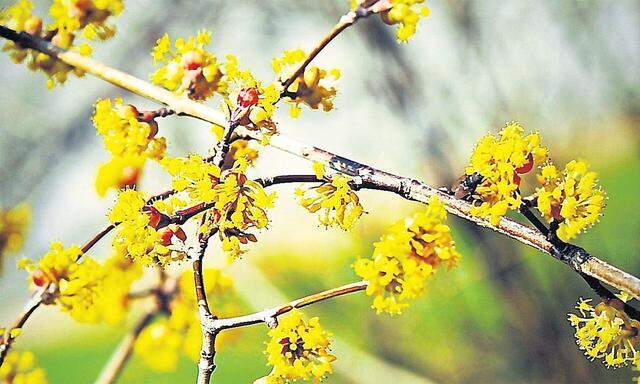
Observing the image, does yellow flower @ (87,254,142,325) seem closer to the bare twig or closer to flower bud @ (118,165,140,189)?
flower bud @ (118,165,140,189)

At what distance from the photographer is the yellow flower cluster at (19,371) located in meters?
0.43

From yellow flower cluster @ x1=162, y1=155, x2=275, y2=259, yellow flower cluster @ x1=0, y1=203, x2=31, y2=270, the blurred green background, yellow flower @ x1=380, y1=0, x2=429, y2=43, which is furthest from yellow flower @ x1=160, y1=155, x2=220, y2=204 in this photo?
the blurred green background

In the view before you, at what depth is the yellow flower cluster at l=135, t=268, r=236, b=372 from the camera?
1.72 feet

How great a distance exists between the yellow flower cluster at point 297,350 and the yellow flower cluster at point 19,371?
0.20 meters

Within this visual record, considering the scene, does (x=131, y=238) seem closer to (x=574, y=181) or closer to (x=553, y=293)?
(x=574, y=181)

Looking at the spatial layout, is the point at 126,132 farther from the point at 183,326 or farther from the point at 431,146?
the point at 431,146

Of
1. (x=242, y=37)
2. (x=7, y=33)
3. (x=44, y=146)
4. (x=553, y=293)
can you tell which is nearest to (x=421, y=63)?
(x=242, y=37)

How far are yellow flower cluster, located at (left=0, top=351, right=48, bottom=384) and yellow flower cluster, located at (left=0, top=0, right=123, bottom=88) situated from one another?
0.17m

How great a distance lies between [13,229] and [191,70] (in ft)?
0.85

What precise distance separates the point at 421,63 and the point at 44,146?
0.73m

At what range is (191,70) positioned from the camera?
39cm

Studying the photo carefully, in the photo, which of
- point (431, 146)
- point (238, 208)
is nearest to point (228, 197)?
point (238, 208)

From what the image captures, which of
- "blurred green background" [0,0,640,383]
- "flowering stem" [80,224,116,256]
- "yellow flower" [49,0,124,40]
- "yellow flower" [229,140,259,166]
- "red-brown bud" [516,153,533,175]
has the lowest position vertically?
"flowering stem" [80,224,116,256]

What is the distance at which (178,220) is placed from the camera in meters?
0.30
